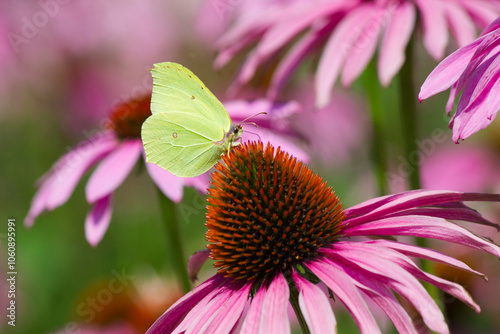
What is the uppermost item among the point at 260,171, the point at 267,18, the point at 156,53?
the point at 156,53

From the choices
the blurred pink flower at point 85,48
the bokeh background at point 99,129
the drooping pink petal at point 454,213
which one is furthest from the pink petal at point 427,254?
the blurred pink flower at point 85,48

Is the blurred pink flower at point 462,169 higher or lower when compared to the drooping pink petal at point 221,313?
lower

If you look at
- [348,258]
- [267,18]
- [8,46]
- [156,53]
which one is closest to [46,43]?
[8,46]

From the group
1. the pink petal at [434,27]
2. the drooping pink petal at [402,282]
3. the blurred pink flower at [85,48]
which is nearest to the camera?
the drooping pink petal at [402,282]

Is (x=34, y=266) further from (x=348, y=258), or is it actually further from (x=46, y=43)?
(x=348, y=258)

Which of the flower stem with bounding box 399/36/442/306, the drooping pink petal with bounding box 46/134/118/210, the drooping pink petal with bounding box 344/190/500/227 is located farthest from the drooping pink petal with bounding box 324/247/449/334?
the drooping pink petal with bounding box 46/134/118/210

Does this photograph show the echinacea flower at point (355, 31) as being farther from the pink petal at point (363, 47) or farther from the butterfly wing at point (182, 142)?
the butterfly wing at point (182, 142)

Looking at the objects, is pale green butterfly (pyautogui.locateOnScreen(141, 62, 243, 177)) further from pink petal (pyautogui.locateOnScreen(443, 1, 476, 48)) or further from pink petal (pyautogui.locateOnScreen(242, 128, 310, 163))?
pink petal (pyautogui.locateOnScreen(443, 1, 476, 48))
